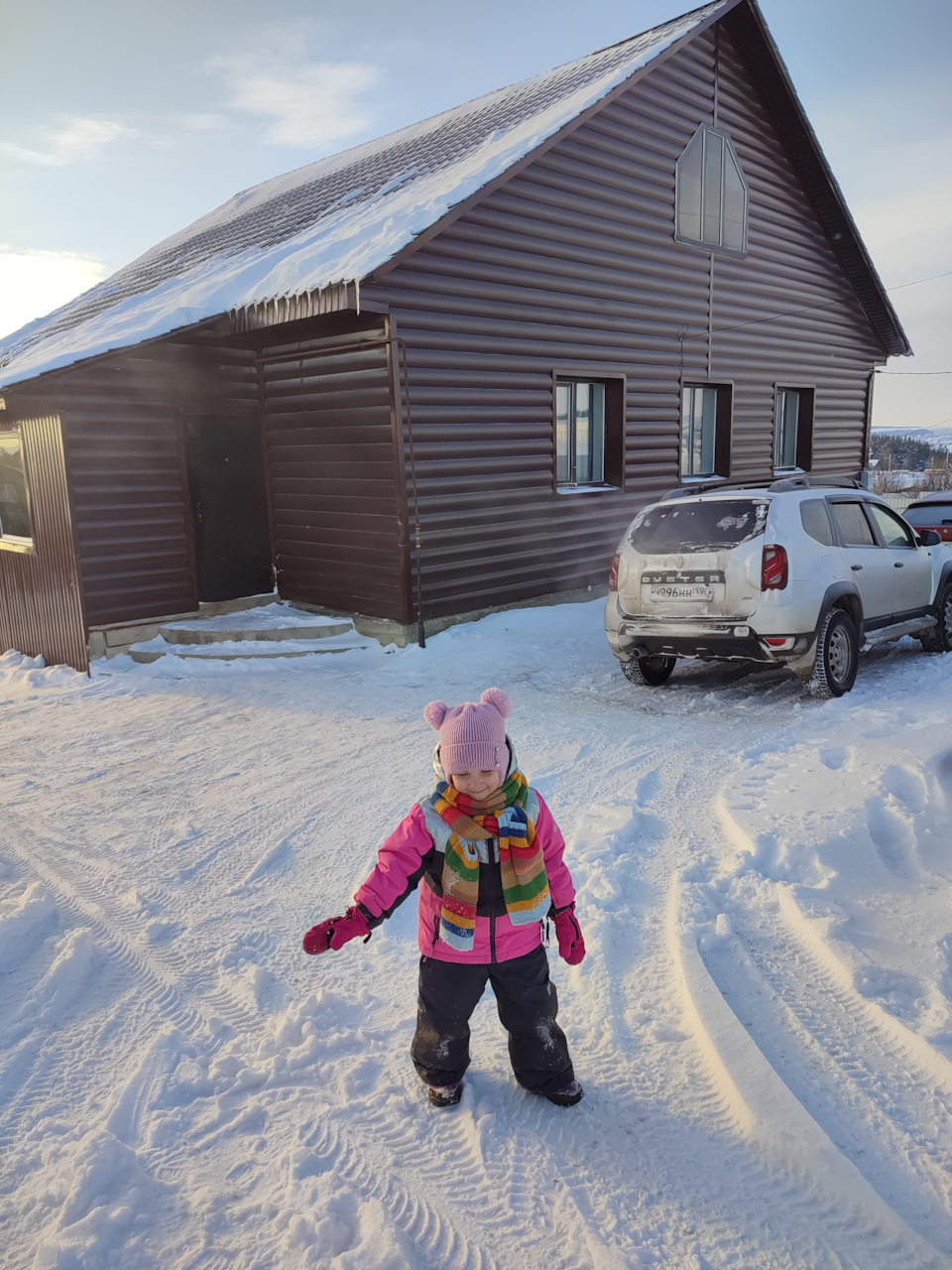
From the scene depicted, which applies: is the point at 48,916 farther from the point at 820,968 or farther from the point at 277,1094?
the point at 820,968

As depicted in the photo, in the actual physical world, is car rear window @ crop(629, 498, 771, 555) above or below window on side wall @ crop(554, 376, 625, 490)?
below

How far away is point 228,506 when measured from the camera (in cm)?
1052

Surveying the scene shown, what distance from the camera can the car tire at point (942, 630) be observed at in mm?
8367

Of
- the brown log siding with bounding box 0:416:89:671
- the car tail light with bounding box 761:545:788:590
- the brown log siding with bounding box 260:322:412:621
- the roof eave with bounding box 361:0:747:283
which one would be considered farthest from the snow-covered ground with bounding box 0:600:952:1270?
the roof eave with bounding box 361:0:747:283

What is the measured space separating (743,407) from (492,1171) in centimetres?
1354

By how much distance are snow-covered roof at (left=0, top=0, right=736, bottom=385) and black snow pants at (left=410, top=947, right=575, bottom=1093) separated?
6.83 m

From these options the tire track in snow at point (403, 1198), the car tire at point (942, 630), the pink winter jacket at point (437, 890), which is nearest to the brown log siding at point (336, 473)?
the car tire at point (942, 630)

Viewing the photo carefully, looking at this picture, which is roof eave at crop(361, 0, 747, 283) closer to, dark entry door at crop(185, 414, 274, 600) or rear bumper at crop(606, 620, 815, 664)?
dark entry door at crop(185, 414, 274, 600)

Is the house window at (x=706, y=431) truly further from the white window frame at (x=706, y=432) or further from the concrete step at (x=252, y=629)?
the concrete step at (x=252, y=629)

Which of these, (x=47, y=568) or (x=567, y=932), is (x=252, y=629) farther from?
(x=567, y=932)

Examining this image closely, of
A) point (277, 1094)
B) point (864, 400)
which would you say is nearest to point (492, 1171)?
point (277, 1094)

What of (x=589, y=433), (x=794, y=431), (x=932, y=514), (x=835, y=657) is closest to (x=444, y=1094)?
(x=835, y=657)

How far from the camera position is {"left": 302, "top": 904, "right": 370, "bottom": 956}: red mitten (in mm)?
2512

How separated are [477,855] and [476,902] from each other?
0.15m
